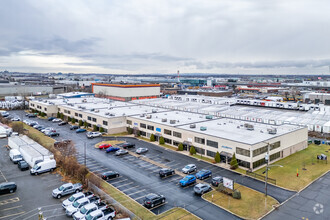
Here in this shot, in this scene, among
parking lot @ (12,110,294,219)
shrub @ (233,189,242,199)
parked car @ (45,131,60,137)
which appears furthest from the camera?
parked car @ (45,131,60,137)

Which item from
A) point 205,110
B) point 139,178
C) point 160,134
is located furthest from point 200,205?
point 205,110

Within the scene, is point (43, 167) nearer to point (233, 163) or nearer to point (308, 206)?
point (233, 163)

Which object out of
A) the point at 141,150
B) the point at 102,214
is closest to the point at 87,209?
the point at 102,214

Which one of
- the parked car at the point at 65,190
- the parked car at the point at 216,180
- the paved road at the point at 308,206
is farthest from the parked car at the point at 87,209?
the paved road at the point at 308,206

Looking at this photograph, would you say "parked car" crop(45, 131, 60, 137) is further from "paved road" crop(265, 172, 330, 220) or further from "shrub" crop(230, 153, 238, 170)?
"paved road" crop(265, 172, 330, 220)

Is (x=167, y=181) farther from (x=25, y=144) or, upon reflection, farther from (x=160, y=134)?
(x=25, y=144)

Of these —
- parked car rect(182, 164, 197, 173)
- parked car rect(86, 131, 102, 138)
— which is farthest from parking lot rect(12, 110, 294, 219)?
parked car rect(86, 131, 102, 138)
